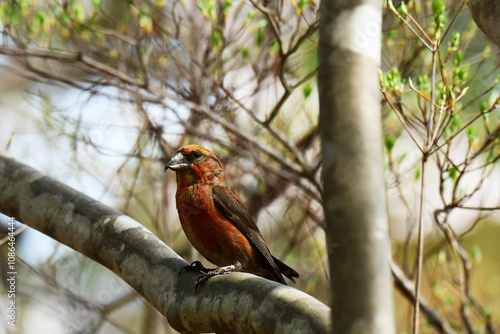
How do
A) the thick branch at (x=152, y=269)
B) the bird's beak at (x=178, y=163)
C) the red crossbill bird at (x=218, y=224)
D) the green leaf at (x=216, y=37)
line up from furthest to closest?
the green leaf at (x=216, y=37) < the bird's beak at (x=178, y=163) < the red crossbill bird at (x=218, y=224) < the thick branch at (x=152, y=269)

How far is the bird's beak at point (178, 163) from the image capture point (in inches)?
167

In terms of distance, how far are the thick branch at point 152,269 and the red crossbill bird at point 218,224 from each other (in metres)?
0.99

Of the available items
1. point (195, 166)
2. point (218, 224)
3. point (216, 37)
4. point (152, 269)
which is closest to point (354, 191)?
point (152, 269)

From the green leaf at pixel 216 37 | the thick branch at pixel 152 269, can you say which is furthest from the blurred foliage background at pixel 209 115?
the thick branch at pixel 152 269

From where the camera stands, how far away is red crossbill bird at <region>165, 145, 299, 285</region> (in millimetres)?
4023

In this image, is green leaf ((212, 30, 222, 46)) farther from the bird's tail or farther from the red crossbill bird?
the bird's tail

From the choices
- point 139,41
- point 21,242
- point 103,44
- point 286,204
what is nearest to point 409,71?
point 286,204

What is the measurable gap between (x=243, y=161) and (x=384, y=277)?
440 cm

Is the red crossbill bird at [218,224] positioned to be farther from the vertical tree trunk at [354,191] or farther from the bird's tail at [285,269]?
the vertical tree trunk at [354,191]

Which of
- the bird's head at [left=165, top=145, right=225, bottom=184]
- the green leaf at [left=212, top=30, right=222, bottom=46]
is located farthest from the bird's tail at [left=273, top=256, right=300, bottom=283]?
the green leaf at [left=212, top=30, right=222, bottom=46]

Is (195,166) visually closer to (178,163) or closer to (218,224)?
(178,163)

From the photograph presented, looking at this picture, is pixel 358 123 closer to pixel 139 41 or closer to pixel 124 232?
pixel 124 232

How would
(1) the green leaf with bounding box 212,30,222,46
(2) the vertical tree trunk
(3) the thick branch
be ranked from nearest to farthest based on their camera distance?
(2) the vertical tree trunk, (3) the thick branch, (1) the green leaf with bounding box 212,30,222,46

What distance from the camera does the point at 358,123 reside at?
161 cm
